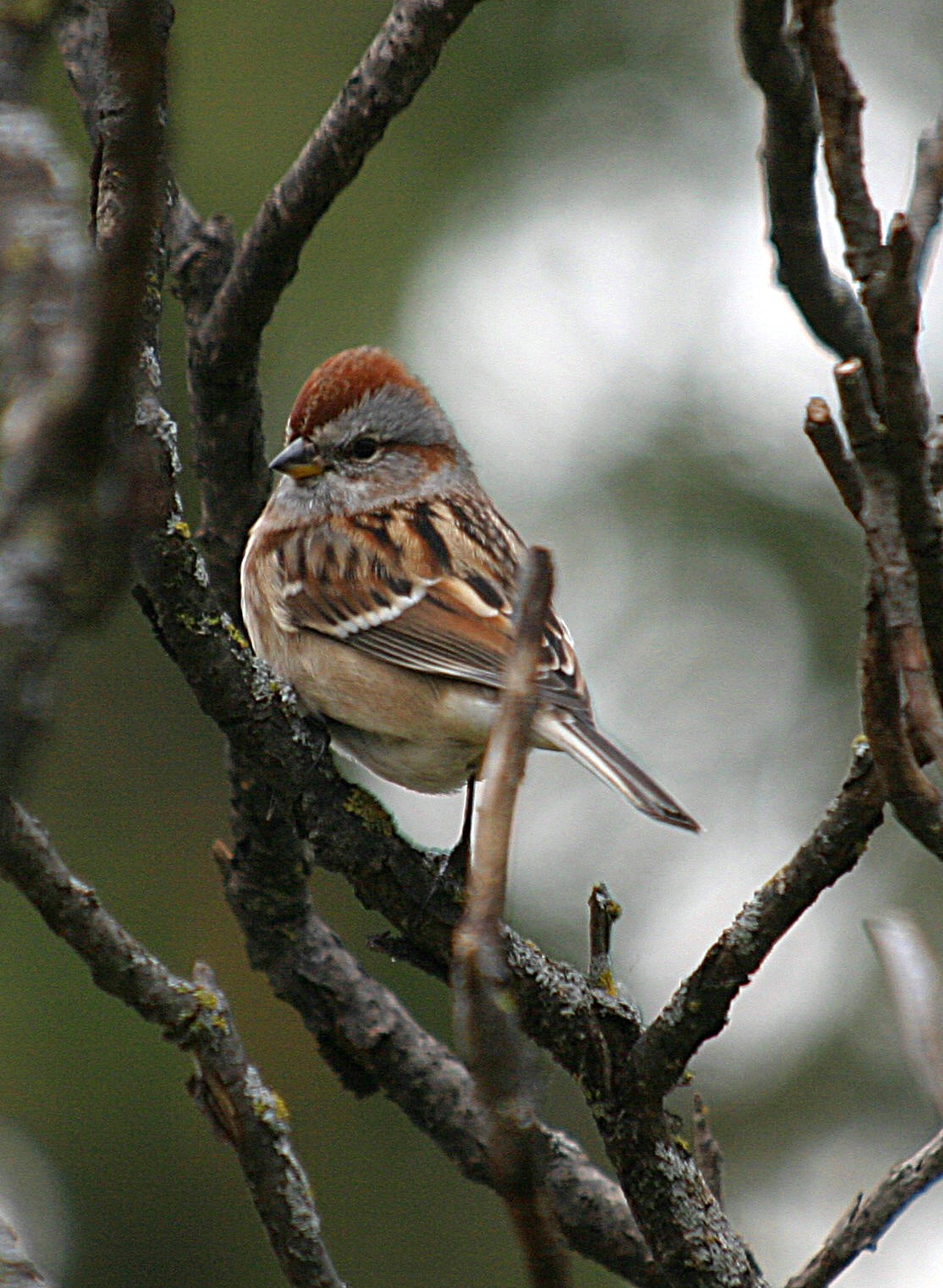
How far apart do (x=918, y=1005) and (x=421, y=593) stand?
1.91 metres

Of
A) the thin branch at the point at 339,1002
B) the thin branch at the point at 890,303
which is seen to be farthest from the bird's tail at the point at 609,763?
the thin branch at the point at 890,303

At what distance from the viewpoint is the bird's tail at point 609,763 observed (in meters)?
2.75

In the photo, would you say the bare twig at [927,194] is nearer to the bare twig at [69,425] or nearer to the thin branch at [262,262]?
the bare twig at [69,425]

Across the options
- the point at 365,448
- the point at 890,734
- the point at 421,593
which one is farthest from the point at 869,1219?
the point at 365,448

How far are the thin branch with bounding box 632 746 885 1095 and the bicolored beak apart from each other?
2.30 meters

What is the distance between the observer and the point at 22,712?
1000mm

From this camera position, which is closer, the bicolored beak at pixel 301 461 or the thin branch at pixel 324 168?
the thin branch at pixel 324 168

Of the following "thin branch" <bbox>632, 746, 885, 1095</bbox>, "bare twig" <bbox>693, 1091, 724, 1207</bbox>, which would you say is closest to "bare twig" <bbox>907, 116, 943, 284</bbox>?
"thin branch" <bbox>632, 746, 885, 1095</bbox>

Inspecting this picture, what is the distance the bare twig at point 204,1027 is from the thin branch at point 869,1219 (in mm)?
777

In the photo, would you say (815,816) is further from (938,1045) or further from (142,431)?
(142,431)

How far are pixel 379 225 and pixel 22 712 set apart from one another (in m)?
6.06

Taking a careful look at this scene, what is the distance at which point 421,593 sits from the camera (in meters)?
3.70

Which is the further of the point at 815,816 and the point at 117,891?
the point at 815,816

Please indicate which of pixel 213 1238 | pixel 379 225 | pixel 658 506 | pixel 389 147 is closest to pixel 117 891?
pixel 213 1238
